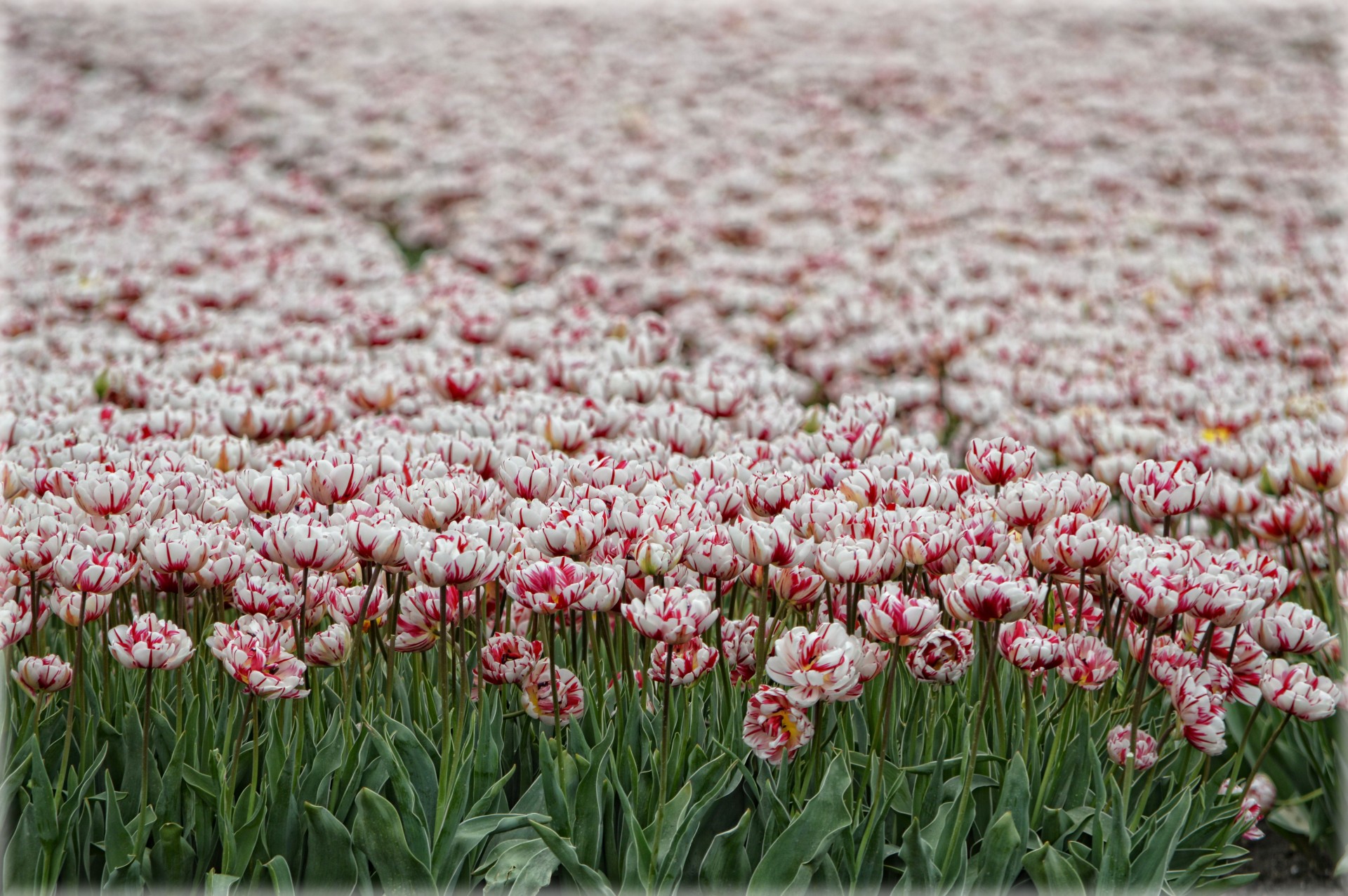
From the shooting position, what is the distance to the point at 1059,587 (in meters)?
2.57

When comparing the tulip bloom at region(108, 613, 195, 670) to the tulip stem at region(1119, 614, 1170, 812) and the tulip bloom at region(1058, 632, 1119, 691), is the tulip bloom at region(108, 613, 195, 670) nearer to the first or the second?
the tulip bloom at region(1058, 632, 1119, 691)

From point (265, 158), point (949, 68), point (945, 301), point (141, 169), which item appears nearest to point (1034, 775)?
point (945, 301)

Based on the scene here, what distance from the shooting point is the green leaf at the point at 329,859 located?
2174mm

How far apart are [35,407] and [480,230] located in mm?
5235

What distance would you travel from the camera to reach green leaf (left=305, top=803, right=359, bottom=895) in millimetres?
2174

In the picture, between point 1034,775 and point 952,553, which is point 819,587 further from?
point 1034,775

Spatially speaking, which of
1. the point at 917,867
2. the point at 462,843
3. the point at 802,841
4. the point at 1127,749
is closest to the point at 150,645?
the point at 462,843

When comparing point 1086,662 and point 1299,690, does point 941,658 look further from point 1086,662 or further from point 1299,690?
point 1299,690

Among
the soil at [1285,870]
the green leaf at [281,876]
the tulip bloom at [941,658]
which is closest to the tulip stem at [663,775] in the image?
the tulip bloom at [941,658]

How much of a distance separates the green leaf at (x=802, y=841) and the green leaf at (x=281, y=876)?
859mm

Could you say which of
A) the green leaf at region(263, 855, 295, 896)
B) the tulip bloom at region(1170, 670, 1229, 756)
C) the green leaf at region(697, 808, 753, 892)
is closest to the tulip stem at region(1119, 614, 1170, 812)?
the tulip bloom at region(1170, 670, 1229, 756)

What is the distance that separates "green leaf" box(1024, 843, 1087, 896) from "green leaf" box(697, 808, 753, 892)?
1.77ft

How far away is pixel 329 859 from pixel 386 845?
13 cm

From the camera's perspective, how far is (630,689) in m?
2.48
